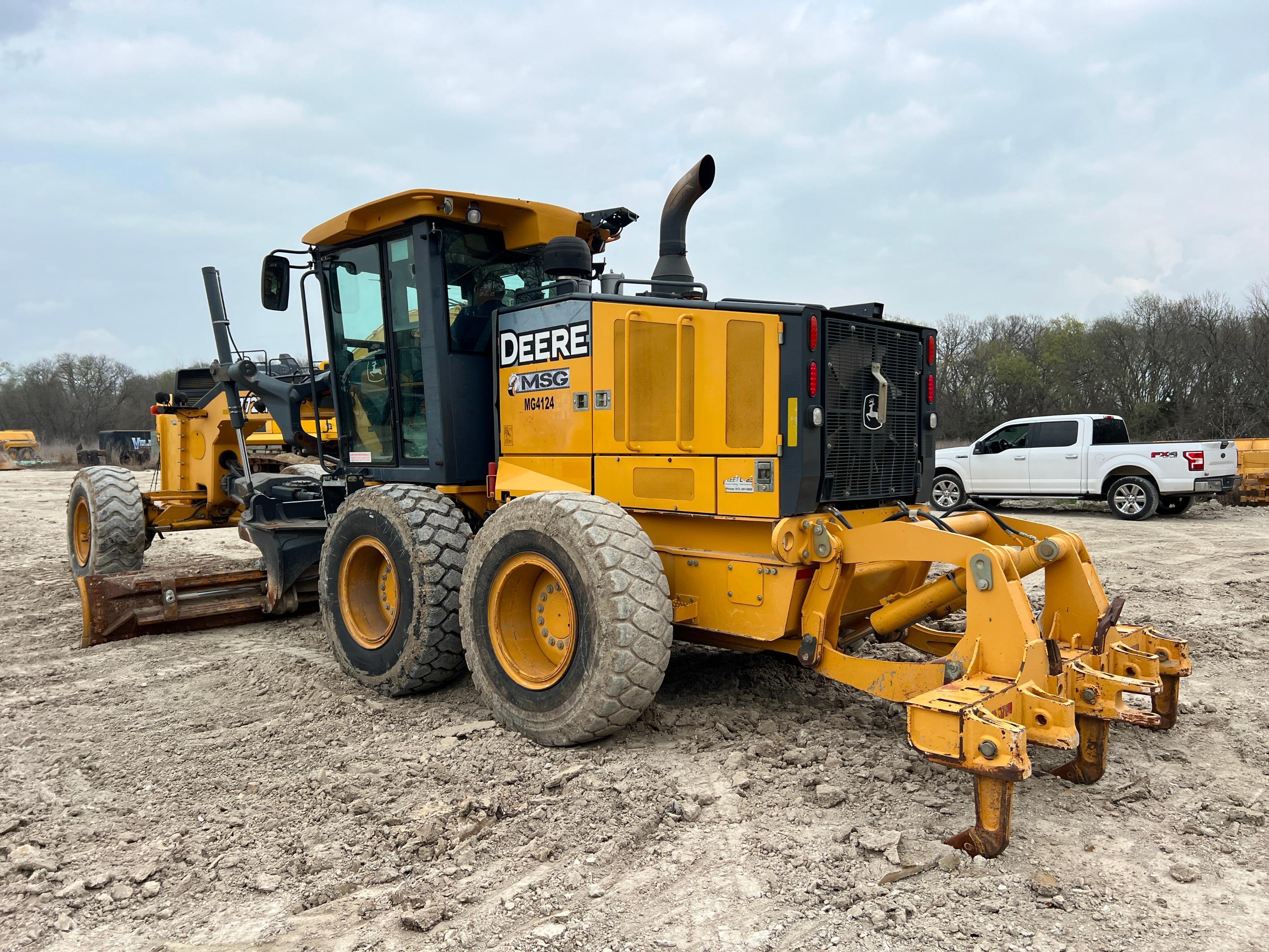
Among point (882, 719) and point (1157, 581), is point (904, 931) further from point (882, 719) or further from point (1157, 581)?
point (1157, 581)

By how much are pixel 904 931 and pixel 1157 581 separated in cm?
749

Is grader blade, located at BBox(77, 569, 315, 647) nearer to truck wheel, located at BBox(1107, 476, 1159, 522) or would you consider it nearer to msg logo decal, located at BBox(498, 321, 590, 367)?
msg logo decal, located at BBox(498, 321, 590, 367)

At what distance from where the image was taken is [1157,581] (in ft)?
28.7

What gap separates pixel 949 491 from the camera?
16.4 meters

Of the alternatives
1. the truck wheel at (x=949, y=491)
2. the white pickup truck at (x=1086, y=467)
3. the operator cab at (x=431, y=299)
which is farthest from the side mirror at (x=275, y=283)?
the truck wheel at (x=949, y=491)

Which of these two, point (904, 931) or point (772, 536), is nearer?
point (904, 931)

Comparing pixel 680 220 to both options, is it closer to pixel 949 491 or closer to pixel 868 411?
pixel 868 411

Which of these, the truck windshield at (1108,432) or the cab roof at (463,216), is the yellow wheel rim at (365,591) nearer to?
the cab roof at (463,216)

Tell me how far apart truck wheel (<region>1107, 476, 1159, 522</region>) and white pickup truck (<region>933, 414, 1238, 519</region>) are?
0.01 meters

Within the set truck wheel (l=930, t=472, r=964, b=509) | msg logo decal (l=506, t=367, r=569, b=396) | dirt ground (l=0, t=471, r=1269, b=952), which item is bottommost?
dirt ground (l=0, t=471, r=1269, b=952)

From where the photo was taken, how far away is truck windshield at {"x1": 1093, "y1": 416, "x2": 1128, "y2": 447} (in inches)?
590

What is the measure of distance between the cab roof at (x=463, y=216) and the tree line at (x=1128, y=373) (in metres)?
28.4

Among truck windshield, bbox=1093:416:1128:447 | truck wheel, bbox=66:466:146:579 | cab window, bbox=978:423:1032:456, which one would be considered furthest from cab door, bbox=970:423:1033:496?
truck wheel, bbox=66:466:146:579

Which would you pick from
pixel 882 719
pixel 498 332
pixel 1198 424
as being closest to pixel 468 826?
pixel 882 719
